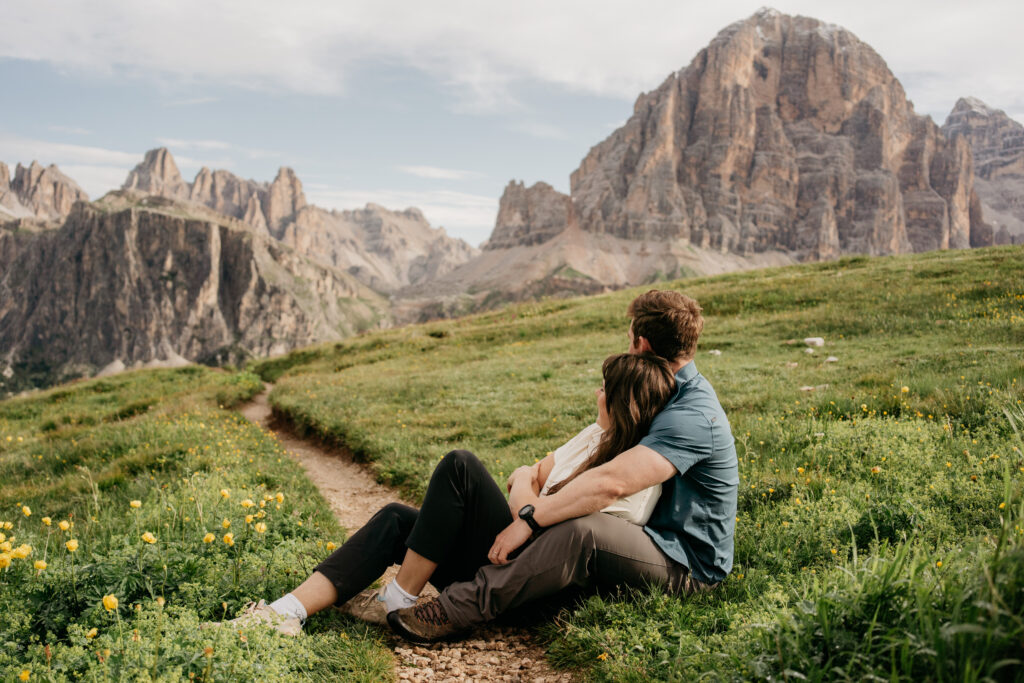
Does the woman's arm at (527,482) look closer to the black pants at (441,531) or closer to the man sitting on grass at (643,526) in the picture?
the black pants at (441,531)

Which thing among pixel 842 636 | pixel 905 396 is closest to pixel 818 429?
pixel 905 396

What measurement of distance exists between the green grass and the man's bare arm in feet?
5.67

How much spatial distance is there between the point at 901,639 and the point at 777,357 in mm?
→ 12581

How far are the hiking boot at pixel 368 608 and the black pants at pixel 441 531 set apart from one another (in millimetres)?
161

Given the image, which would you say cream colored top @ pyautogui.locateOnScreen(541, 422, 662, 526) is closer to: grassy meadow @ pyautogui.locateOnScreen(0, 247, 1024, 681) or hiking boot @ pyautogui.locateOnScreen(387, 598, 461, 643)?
grassy meadow @ pyautogui.locateOnScreen(0, 247, 1024, 681)

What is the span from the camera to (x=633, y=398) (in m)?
4.31

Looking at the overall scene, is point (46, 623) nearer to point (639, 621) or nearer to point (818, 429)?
point (639, 621)

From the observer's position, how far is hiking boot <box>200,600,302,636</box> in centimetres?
386

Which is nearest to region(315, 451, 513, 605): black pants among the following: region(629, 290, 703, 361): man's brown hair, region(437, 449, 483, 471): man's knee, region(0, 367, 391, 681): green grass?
region(437, 449, 483, 471): man's knee

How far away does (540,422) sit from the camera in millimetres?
10297

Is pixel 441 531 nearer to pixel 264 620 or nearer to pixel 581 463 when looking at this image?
pixel 581 463

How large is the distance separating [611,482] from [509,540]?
94cm

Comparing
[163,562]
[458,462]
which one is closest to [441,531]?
[458,462]

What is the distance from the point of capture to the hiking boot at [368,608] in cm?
454
